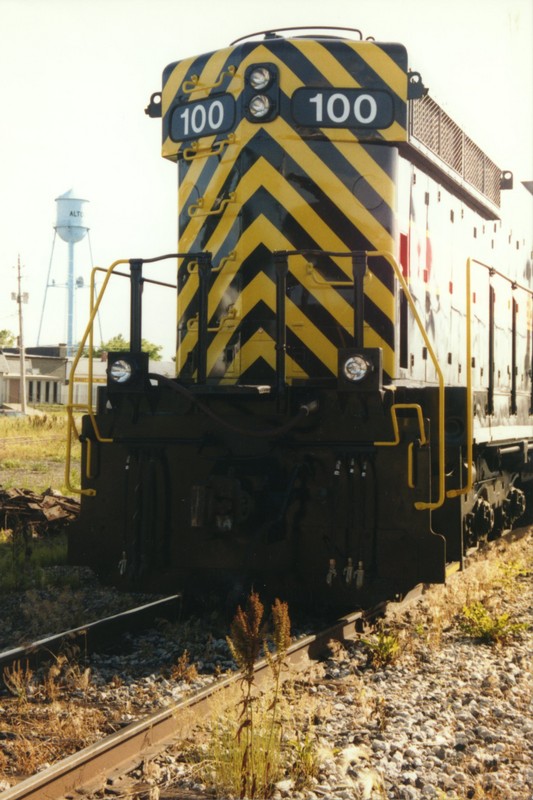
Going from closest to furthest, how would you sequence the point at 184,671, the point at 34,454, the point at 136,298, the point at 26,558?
the point at 184,671
the point at 136,298
the point at 26,558
the point at 34,454

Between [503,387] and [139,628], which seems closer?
[139,628]

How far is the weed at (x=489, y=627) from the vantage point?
575 cm

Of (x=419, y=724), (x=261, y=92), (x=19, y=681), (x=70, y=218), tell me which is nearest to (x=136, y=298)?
(x=261, y=92)

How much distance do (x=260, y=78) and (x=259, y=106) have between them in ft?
0.62

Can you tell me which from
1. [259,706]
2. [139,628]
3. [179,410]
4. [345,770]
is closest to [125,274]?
[179,410]

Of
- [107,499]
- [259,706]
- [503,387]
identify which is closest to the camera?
[259,706]

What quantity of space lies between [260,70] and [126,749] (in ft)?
15.1

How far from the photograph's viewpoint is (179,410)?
5969 mm

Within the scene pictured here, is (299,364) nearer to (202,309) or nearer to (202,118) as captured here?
(202,309)

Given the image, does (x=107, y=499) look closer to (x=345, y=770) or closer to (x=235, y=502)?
(x=235, y=502)

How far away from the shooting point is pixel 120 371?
6.00m

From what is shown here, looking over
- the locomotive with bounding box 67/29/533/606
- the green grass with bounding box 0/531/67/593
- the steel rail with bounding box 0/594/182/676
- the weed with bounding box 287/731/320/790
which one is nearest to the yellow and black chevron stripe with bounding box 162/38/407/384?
the locomotive with bounding box 67/29/533/606

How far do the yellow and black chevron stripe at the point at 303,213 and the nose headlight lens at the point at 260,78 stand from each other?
78 mm

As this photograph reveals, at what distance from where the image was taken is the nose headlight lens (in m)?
6.51
